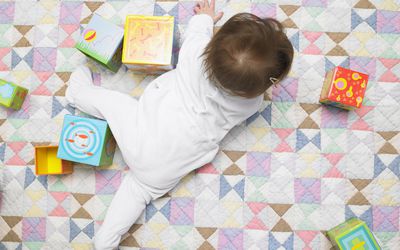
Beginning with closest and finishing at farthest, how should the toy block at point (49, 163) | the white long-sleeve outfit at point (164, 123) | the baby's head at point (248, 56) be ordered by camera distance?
the baby's head at point (248, 56) < the white long-sleeve outfit at point (164, 123) < the toy block at point (49, 163)

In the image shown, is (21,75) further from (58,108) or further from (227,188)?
(227,188)

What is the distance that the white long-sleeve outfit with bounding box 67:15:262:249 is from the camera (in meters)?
1.02

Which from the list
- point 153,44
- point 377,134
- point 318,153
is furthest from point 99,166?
point 377,134

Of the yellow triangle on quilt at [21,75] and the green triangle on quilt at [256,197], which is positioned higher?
the yellow triangle on quilt at [21,75]

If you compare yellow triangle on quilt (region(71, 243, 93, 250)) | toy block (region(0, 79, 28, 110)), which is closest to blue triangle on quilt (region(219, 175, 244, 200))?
yellow triangle on quilt (region(71, 243, 93, 250))

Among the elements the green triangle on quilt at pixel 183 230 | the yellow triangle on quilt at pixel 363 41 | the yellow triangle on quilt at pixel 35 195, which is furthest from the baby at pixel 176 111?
the yellow triangle on quilt at pixel 363 41

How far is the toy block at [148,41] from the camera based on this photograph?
1.07 m

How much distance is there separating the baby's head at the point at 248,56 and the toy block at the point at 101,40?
1.11ft

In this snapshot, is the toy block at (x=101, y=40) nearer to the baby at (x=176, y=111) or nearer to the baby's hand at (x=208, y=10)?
the baby at (x=176, y=111)

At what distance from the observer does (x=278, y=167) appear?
45.9 inches

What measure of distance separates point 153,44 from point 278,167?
0.53 meters

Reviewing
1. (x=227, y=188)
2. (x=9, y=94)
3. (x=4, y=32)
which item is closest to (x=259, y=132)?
(x=227, y=188)

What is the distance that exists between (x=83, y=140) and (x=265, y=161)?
1.81ft

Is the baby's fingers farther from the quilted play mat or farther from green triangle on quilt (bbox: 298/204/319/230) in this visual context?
green triangle on quilt (bbox: 298/204/319/230)
